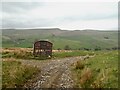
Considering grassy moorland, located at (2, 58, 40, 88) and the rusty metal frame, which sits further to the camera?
the rusty metal frame

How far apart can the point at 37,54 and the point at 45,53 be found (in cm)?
214

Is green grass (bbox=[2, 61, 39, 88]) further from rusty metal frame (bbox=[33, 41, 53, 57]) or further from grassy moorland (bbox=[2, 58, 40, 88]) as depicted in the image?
rusty metal frame (bbox=[33, 41, 53, 57])

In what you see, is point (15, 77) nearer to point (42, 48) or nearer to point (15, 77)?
point (15, 77)

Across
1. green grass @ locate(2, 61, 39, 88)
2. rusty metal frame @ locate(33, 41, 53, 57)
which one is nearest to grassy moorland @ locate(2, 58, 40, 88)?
green grass @ locate(2, 61, 39, 88)

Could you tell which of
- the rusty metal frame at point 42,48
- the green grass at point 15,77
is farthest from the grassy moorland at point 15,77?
the rusty metal frame at point 42,48

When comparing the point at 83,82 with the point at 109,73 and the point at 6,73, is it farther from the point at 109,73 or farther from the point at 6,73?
the point at 6,73

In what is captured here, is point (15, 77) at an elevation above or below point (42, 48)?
below

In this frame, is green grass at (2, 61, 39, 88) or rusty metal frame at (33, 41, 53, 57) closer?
green grass at (2, 61, 39, 88)

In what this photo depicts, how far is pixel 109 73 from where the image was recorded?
66.2ft

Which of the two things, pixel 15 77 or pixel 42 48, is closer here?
pixel 15 77

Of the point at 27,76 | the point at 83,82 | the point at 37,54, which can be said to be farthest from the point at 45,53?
the point at 83,82

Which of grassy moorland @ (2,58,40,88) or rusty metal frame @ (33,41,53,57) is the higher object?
rusty metal frame @ (33,41,53,57)

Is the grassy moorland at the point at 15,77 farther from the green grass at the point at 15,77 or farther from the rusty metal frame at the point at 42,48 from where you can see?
the rusty metal frame at the point at 42,48

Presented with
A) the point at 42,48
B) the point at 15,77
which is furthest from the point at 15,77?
the point at 42,48
